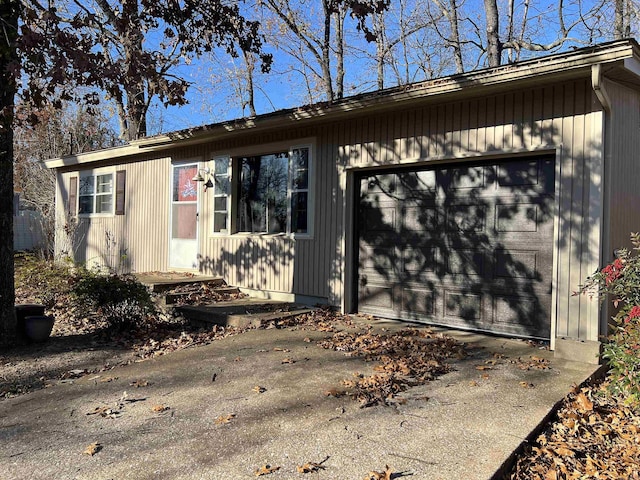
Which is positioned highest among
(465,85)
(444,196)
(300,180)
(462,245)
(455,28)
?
(455,28)

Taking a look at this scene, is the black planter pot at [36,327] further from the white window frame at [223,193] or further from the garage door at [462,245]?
the garage door at [462,245]

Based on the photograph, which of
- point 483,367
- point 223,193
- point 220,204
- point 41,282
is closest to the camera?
point 483,367

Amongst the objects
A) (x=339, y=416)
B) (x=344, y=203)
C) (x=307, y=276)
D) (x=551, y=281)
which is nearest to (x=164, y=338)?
(x=307, y=276)

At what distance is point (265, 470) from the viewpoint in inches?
114

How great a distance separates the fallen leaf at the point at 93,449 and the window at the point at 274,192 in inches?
202

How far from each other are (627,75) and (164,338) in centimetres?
648

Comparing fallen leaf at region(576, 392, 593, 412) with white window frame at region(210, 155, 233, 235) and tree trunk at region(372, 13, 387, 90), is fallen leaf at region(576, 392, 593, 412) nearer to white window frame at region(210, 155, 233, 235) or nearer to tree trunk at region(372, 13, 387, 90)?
white window frame at region(210, 155, 233, 235)

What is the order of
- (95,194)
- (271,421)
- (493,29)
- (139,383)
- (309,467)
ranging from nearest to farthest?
(309,467)
(271,421)
(139,383)
(95,194)
(493,29)

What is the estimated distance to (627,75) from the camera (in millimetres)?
5250

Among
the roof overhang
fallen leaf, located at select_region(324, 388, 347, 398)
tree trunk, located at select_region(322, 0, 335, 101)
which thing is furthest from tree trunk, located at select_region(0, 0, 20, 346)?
tree trunk, located at select_region(322, 0, 335, 101)

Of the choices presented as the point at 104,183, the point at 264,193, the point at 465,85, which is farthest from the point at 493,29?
the point at 104,183

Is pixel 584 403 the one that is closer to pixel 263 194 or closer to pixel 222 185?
pixel 263 194

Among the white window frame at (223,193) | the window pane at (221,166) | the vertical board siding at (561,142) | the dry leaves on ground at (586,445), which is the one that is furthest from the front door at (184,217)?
the dry leaves on ground at (586,445)

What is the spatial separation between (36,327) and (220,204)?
13.3 ft
